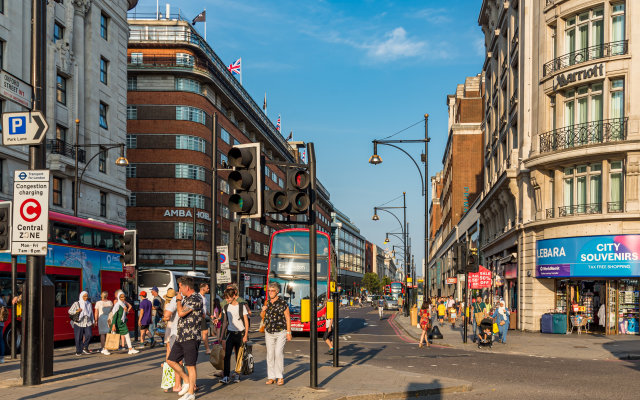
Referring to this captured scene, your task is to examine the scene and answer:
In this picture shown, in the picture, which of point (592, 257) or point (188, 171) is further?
point (188, 171)

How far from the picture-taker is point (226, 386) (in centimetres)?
1162

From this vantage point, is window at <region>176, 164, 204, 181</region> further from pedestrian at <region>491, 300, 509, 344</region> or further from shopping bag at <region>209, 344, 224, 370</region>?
shopping bag at <region>209, 344, 224, 370</region>

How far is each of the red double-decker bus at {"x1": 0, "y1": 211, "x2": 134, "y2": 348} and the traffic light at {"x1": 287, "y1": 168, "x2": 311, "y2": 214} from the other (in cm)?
1163

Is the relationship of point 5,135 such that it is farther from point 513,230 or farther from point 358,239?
point 358,239

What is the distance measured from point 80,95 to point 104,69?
438 centimetres

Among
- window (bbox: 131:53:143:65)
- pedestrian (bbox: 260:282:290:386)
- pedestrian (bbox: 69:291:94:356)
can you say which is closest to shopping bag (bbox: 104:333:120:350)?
pedestrian (bbox: 69:291:94:356)

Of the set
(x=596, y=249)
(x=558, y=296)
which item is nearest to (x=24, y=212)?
(x=596, y=249)

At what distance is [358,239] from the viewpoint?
634 ft

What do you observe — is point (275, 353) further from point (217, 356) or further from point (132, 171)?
point (132, 171)

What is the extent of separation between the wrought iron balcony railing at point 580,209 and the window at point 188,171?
129 feet

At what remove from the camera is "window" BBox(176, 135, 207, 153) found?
61909mm

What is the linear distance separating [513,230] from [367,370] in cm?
2130

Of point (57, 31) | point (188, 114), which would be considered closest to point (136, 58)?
point (188, 114)

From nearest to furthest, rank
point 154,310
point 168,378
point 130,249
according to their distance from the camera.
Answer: point 168,378
point 130,249
point 154,310
